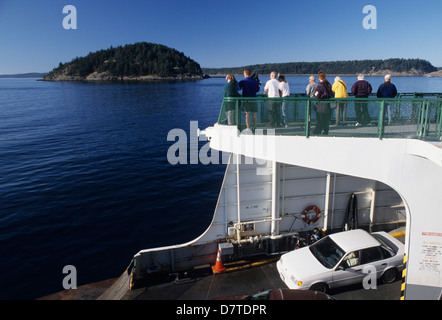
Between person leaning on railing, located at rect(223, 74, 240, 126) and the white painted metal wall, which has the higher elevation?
person leaning on railing, located at rect(223, 74, 240, 126)

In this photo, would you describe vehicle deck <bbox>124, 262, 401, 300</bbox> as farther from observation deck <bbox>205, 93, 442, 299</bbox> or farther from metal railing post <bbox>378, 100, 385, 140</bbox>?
metal railing post <bbox>378, 100, 385, 140</bbox>

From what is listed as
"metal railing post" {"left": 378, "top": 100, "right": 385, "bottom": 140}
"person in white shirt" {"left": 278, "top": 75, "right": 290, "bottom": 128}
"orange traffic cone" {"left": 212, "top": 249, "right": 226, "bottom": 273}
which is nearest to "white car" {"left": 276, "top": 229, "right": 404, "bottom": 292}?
"orange traffic cone" {"left": 212, "top": 249, "right": 226, "bottom": 273}

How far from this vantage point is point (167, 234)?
14828 millimetres

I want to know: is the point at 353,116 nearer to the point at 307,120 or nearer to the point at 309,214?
the point at 307,120

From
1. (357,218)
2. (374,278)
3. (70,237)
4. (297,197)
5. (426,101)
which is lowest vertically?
(70,237)

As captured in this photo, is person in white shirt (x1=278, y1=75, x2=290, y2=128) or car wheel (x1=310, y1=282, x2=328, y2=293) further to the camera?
person in white shirt (x1=278, y1=75, x2=290, y2=128)

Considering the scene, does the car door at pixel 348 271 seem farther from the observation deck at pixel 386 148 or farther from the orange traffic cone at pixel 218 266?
the orange traffic cone at pixel 218 266

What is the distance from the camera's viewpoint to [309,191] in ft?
35.1

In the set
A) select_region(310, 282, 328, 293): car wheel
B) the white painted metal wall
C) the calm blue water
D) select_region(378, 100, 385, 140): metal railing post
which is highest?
select_region(378, 100, 385, 140): metal railing post

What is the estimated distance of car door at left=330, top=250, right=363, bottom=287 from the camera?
8.32 m

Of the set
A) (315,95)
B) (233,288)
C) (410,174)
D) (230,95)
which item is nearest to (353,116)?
(315,95)
